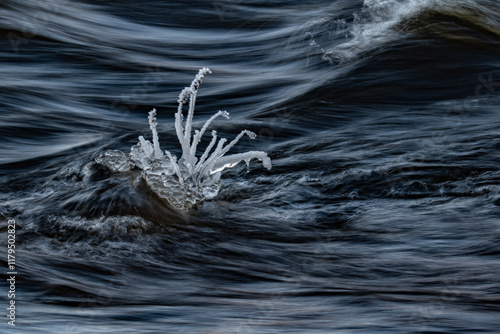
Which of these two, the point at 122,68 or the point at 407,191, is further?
the point at 122,68

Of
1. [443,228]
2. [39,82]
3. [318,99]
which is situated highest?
[39,82]

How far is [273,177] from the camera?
674cm

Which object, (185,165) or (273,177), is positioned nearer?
(185,165)

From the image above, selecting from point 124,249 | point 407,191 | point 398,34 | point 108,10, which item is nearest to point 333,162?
point 407,191

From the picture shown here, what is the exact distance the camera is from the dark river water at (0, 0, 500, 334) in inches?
167

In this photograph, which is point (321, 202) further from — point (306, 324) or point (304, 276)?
point (306, 324)

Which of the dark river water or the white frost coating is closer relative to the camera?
the dark river water

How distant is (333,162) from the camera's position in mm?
7043

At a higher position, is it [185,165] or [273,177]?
[185,165]

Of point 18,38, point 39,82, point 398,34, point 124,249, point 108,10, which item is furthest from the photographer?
point 108,10

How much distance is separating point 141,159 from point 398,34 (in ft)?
17.5

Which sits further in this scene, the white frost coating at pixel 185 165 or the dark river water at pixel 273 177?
the white frost coating at pixel 185 165

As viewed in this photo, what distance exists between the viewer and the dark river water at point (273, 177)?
13.9 ft

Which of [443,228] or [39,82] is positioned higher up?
[39,82]
